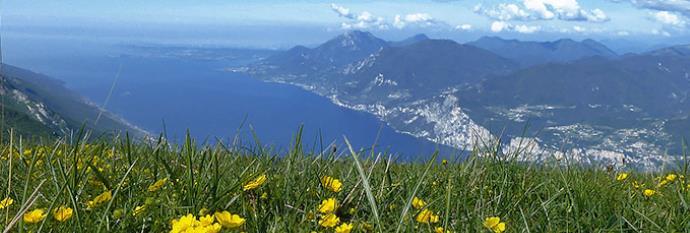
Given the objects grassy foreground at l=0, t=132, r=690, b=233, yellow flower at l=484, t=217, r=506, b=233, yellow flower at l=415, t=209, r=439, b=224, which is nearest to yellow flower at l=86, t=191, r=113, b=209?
grassy foreground at l=0, t=132, r=690, b=233

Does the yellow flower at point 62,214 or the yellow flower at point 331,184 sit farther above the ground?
the yellow flower at point 62,214

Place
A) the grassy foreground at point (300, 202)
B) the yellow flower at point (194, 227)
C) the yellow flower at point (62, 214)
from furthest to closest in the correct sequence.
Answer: the grassy foreground at point (300, 202)
the yellow flower at point (62, 214)
the yellow flower at point (194, 227)

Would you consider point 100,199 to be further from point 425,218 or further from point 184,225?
point 425,218

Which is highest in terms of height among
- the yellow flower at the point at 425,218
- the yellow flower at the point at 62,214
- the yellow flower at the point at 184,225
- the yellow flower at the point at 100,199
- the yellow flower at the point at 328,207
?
the yellow flower at the point at 184,225

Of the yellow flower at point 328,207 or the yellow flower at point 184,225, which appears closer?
the yellow flower at point 184,225

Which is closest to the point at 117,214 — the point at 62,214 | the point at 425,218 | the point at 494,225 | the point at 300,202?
the point at 62,214

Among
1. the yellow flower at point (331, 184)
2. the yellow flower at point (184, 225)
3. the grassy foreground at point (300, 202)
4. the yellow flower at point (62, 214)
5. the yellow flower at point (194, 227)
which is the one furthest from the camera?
the yellow flower at point (331, 184)

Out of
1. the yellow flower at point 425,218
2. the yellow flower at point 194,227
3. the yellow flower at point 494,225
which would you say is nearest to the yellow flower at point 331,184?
the yellow flower at point 425,218

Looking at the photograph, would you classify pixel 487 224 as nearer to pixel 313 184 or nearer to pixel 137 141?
pixel 313 184

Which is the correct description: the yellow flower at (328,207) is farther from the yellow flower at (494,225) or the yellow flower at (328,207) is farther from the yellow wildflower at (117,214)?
the yellow wildflower at (117,214)
